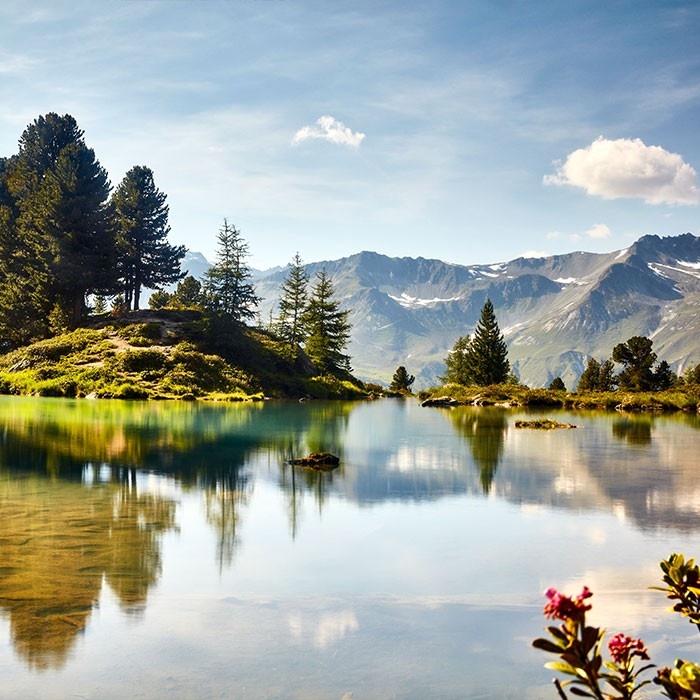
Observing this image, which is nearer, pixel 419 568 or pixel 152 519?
pixel 419 568

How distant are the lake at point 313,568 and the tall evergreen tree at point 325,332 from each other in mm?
67749

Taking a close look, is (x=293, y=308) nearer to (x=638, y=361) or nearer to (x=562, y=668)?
(x=638, y=361)

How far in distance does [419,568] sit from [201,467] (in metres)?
11.3

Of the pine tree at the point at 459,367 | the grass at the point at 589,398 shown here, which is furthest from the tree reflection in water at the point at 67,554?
the pine tree at the point at 459,367

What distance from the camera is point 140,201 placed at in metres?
92.8

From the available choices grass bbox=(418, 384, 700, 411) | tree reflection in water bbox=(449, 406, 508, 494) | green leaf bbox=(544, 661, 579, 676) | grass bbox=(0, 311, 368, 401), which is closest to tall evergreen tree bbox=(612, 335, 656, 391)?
grass bbox=(418, 384, 700, 411)

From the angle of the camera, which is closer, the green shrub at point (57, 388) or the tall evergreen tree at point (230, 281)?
the green shrub at point (57, 388)

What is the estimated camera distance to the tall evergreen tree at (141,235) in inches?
3551

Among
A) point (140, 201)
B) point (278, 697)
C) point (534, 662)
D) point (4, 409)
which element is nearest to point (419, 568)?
point (534, 662)

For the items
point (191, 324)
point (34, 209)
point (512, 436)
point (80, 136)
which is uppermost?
point (80, 136)

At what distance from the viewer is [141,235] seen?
9150 centimetres

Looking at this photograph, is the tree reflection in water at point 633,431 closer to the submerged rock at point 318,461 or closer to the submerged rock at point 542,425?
the submerged rock at point 542,425

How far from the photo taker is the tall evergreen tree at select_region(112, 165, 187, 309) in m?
90.2

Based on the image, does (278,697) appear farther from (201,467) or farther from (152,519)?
(201,467)
